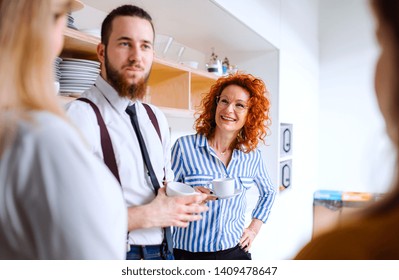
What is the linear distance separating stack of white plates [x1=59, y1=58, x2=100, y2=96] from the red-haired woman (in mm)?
289

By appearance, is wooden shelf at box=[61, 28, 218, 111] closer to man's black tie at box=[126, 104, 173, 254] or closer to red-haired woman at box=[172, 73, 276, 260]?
red-haired woman at box=[172, 73, 276, 260]

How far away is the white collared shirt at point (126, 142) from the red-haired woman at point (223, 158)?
224 millimetres

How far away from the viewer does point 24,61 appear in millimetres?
425

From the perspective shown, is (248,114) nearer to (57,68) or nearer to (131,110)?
(131,110)

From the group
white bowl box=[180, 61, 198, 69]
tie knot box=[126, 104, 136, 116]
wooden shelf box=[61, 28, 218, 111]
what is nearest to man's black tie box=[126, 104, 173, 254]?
tie knot box=[126, 104, 136, 116]

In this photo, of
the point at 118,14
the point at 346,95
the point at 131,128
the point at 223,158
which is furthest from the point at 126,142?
the point at 346,95

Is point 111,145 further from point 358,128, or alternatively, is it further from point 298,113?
point 298,113

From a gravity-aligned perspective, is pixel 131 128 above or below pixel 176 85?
below

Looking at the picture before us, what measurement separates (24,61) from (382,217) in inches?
18.8

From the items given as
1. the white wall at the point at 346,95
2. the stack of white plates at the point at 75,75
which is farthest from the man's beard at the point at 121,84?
the white wall at the point at 346,95

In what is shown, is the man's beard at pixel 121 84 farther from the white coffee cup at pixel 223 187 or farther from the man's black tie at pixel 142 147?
the white coffee cup at pixel 223 187

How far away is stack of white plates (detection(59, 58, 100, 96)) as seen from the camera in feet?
2.43

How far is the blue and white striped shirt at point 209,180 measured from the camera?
89 centimetres
